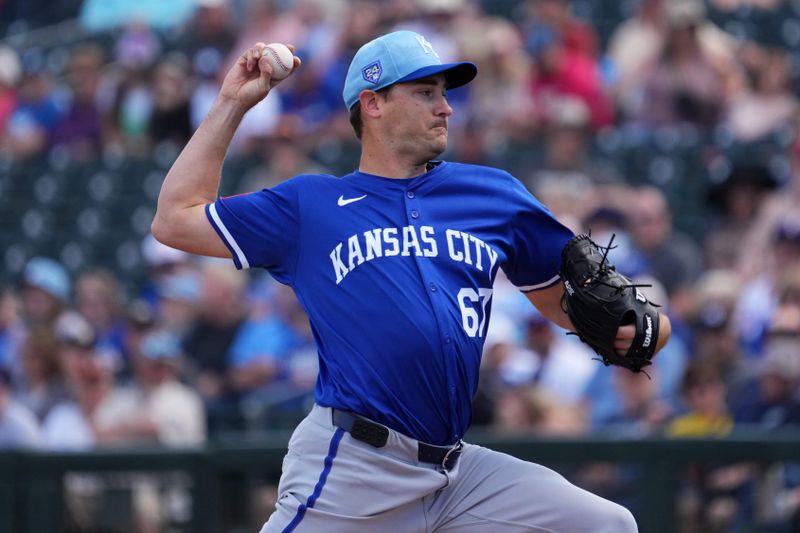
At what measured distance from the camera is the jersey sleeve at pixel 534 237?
164 inches

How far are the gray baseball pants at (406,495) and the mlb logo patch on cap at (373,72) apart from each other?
0.96 m

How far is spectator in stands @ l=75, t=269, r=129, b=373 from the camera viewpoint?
31.5 ft

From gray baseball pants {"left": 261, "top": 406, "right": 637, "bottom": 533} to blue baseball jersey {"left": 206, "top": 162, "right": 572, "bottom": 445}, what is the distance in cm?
10

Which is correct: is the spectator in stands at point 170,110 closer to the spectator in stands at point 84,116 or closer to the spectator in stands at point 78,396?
the spectator in stands at point 84,116

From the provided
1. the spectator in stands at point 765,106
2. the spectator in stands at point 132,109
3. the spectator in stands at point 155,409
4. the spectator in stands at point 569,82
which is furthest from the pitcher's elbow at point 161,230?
the spectator in stands at point 132,109

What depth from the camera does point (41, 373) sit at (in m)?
8.54

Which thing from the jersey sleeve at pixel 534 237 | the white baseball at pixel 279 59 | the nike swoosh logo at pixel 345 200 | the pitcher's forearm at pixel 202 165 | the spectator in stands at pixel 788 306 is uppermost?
the white baseball at pixel 279 59

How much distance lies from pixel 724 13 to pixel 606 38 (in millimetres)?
937

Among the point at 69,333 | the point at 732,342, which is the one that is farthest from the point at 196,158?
the point at 69,333

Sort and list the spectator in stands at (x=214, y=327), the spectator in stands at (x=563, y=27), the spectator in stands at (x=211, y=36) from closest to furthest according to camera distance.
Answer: the spectator in stands at (x=214, y=327)
the spectator in stands at (x=563, y=27)
the spectator in stands at (x=211, y=36)

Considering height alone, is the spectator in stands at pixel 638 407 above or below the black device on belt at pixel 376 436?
below

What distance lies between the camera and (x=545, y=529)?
13.0 ft

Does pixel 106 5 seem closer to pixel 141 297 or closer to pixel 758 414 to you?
pixel 141 297

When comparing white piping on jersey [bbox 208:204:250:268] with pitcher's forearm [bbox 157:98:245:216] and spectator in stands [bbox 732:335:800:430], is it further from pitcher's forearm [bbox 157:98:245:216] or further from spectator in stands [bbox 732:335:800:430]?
spectator in stands [bbox 732:335:800:430]
